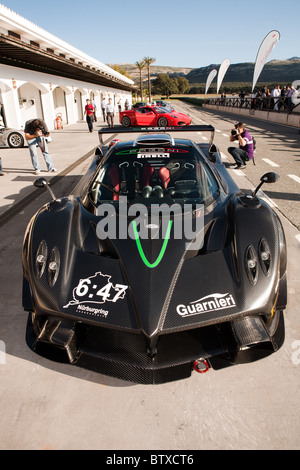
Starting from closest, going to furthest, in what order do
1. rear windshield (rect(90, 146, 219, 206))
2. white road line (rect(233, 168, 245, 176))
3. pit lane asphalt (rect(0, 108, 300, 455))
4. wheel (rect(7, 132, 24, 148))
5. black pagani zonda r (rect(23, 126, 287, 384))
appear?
1. pit lane asphalt (rect(0, 108, 300, 455))
2. black pagani zonda r (rect(23, 126, 287, 384))
3. rear windshield (rect(90, 146, 219, 206))
4. white road line (rect(233, 168, 245, 176))
5. wheel (rect(7, 132, 24, 148))

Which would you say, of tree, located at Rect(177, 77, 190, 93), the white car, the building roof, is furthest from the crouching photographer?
tree, located at Rect(177, 77, 190, 93)

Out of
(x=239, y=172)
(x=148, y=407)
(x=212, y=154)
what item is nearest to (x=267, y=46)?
(x=239, y=172)

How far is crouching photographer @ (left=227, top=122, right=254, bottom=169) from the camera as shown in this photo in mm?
8523

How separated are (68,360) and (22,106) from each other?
22773 mm

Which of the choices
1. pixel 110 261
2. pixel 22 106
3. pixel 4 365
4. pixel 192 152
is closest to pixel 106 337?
pixel 110 261

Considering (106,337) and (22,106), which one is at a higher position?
(22,106)

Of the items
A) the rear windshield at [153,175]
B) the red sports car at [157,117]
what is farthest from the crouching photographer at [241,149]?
A: the red sports car at [157,117]

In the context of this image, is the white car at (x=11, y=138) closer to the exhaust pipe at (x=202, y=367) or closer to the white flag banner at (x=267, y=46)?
the exhaust pipe at (x=202, y=367)

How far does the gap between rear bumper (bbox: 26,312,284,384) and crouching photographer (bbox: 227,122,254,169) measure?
23.3ft

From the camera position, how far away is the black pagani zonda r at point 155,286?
1.97 meters

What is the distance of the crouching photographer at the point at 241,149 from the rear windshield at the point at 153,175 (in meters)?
5.29

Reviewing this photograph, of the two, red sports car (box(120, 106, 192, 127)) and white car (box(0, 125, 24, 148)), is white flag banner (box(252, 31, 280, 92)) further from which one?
white car (box(0, 125, 24, 148))

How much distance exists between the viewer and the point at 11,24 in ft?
46.1
